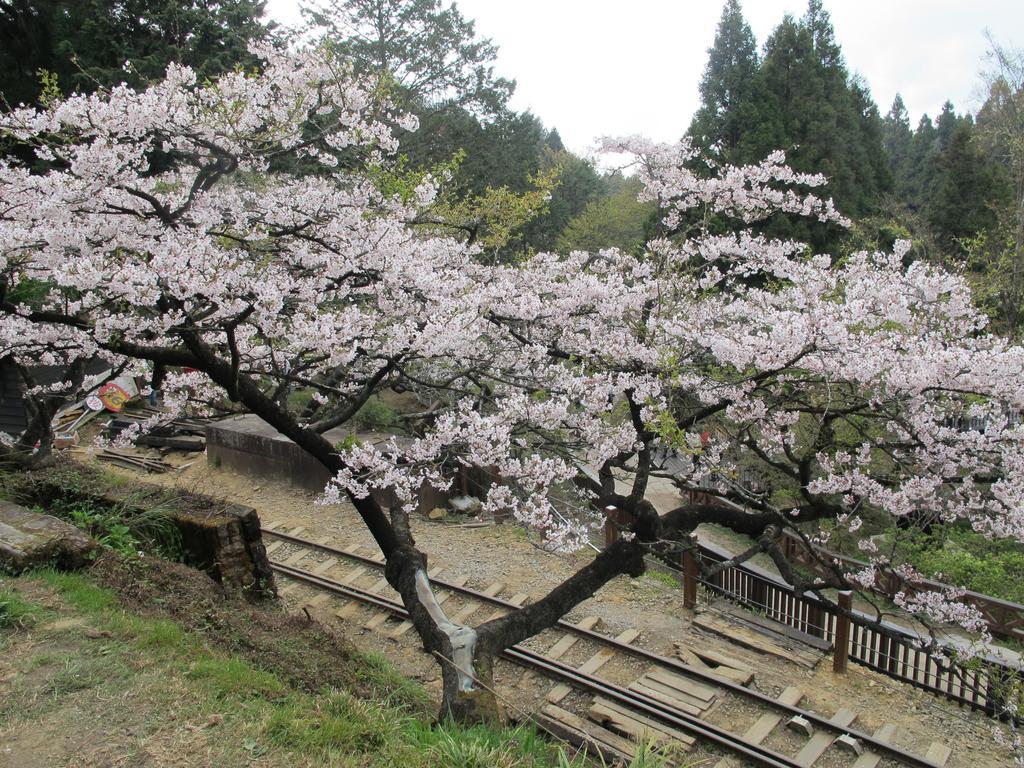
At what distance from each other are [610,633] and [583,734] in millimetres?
2504

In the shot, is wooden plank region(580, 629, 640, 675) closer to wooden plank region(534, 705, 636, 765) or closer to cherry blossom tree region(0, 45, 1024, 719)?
wooden plank region(534, 705, 636, 765)

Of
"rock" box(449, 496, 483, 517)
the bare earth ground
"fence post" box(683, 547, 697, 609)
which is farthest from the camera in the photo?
"rock" box(449, 496, 483, 517)

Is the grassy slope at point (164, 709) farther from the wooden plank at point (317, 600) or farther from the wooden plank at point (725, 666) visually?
the wooden plank at point (317, 600)

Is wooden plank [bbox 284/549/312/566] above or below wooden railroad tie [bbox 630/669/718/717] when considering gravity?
below

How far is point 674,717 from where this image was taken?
714 cm

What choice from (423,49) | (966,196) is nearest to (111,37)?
(423,49)

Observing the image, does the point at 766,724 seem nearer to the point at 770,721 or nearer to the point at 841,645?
the point at 770,721

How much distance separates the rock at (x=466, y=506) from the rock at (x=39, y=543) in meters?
7.29

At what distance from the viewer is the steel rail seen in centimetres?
658

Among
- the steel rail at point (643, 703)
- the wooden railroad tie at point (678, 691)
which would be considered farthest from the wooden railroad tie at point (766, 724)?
the wooden railroad tie at point (678, 691)

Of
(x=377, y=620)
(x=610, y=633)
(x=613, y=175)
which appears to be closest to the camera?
(x=610, y=633)

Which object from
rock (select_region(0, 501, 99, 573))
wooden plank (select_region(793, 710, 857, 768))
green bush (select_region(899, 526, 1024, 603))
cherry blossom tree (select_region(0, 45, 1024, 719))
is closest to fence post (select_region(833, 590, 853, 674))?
cherry blossom tree (select_region(0, 45, 1024, 719))

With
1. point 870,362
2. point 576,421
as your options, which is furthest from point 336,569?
point 870,362

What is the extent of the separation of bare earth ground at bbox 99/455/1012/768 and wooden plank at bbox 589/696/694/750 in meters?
0.24
